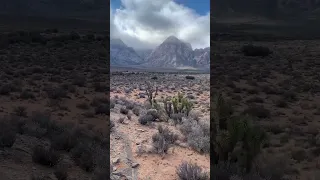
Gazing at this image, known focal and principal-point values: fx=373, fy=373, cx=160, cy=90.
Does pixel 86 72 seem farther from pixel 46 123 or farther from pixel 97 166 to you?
pixel 97 166

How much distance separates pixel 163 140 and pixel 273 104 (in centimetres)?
955

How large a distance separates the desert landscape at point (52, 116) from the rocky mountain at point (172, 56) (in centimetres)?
2086

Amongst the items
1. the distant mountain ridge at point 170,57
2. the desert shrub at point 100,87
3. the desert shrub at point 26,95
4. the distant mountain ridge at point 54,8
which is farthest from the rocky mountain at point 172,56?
the desert shrub at point 26,95

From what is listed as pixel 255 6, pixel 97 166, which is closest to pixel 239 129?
pixel 97 166

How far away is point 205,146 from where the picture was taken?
9.81m

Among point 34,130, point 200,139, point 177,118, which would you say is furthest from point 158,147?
point 177,118

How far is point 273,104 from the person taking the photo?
700 inches

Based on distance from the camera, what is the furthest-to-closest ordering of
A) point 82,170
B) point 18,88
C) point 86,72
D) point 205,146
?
1. point 86,72
2. point 18,88
3. point 205,146
4. point 82,170

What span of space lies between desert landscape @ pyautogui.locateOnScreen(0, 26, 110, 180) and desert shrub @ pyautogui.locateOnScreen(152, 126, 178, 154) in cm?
132

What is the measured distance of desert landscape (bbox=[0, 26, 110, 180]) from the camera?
761 cm

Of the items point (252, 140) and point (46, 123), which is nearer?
point (252, 140)

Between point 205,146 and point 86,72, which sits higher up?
point 86,72

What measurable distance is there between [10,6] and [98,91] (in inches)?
2832

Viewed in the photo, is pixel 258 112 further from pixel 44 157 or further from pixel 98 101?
pixel 44 157
